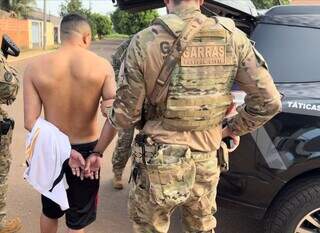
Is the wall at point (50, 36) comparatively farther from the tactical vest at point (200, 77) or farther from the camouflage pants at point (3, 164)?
the tactical vest at point (200, 77)

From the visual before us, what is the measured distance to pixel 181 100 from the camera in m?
2.33

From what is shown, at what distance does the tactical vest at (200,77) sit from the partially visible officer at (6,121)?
160 cm

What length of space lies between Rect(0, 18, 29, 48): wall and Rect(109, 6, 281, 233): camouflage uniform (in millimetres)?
28161

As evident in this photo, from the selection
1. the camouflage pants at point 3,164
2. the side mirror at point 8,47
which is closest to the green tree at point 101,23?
the side mirror at point 8,47

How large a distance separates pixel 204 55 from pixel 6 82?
1.79 m

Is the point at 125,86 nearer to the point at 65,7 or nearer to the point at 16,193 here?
the point at 16,193

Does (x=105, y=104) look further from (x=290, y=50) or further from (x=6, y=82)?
(x=290, y=50)

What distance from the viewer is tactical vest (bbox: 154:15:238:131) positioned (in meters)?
2.29

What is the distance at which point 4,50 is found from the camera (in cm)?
378

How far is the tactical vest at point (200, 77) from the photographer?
229 centimetres

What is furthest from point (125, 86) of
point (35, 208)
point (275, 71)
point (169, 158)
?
point (35, 208)

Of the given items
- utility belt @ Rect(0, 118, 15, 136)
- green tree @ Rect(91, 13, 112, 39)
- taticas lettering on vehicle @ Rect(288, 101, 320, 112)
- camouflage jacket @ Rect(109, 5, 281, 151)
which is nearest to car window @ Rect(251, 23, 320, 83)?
taticas lettering on vehicle @ Rect(288, 101, 320, 112)

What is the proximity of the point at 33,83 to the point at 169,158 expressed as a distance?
1095mm

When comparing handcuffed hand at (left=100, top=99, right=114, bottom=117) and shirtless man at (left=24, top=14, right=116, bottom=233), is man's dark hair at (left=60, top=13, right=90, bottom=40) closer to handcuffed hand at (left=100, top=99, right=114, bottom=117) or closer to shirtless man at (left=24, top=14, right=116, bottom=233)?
shirtless man at (left=24, top=14, right=116, bottom=233)
